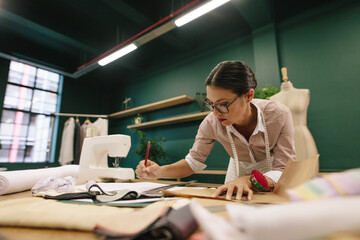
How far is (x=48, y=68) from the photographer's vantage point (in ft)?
17.2

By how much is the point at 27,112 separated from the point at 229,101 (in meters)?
5.72

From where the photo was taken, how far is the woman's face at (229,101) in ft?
3.71

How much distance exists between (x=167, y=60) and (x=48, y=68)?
315 centimetres

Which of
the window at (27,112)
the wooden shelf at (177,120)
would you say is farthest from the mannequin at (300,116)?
the window at (27,112)

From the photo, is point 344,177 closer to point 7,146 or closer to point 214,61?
point 214,61

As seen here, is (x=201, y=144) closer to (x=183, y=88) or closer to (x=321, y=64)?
(x=321, y=64)

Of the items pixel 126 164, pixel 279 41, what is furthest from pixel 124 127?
pixel 279 41

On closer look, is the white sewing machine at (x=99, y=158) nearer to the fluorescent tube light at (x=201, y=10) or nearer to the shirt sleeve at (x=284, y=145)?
the shirt sleeve at (x=284, y=145)

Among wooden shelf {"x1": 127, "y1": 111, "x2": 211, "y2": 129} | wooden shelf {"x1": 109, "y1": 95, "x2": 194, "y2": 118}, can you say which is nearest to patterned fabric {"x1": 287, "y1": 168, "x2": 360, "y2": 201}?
wooden shelf {"x1": 127, "y1": 111, "x2": 211, "y2": 129}

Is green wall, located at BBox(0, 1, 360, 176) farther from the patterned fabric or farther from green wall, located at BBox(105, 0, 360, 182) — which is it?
the patterned fabric

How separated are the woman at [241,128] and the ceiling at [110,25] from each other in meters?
1.80

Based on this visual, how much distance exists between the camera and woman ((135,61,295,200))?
1.12m

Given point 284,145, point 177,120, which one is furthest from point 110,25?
point 284,145

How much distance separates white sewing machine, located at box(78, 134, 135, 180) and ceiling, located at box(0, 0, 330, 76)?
78.7 inches
